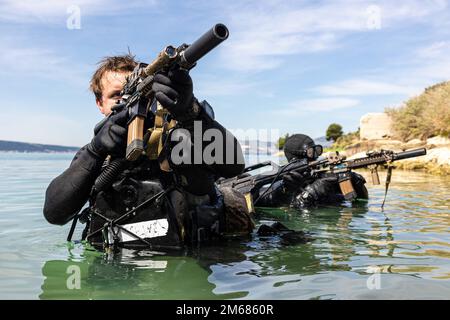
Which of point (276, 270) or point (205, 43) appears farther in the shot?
point (276, 270)

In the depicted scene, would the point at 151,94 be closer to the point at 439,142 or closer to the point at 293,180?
the point at 293,180

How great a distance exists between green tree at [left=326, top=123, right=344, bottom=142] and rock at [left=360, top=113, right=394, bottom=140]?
1060cm

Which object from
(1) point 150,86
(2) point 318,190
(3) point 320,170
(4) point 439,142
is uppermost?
(4) point 439,142

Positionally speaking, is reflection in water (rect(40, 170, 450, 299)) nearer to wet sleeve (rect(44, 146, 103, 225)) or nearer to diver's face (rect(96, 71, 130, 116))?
wet sleeve (rect(44, 146, 103, 225))

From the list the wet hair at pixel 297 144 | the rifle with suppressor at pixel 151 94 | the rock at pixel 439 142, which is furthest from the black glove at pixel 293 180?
the rock at pixel 439 142

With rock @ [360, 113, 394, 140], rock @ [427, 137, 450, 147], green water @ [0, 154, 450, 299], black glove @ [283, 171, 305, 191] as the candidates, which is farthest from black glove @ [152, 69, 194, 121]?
rock @ [360, 113, 394, 140]

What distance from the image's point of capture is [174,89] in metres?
3.20

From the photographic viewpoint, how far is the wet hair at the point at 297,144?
9.06 meters

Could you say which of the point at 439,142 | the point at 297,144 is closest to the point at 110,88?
the point at 297,144

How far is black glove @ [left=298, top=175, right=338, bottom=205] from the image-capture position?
8.69 meters

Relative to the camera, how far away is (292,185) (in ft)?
28.3

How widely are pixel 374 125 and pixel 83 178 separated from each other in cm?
5266
